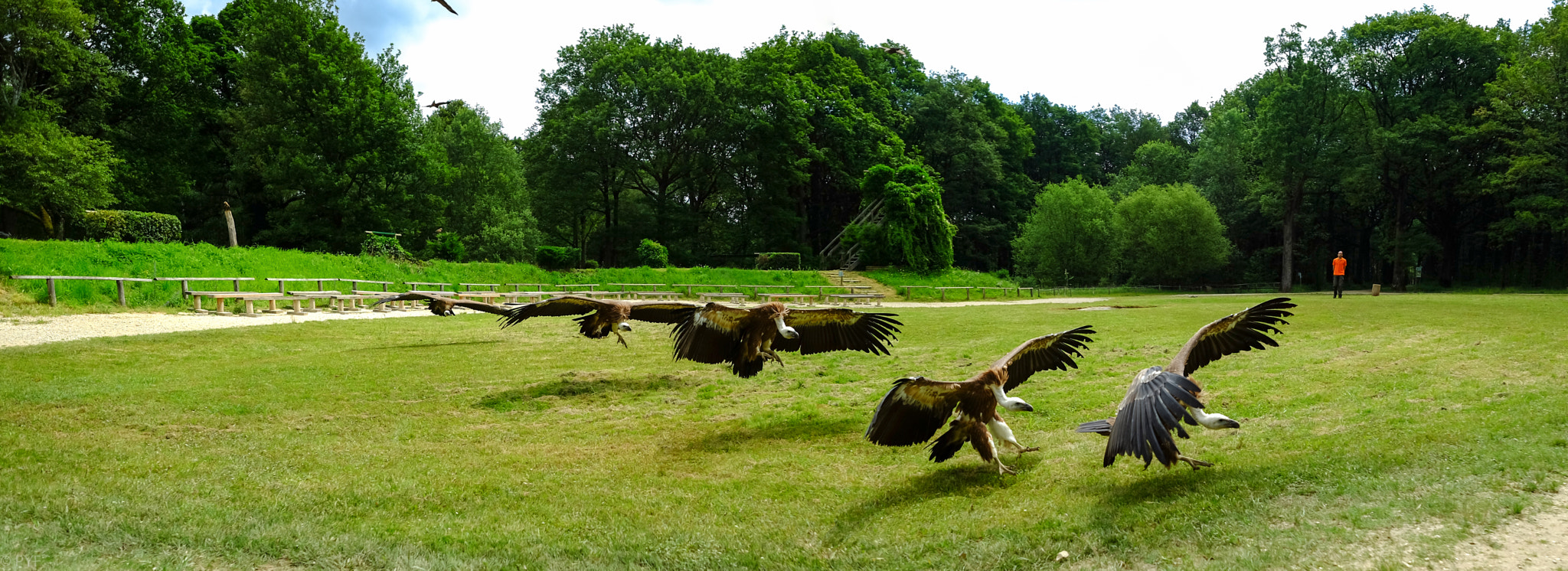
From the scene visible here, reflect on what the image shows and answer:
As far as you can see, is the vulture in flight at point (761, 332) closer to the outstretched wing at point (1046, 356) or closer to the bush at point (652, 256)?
the outstretched wing at point (1046, 356)

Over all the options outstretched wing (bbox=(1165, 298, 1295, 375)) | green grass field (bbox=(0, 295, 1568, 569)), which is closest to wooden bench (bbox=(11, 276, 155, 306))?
green grass field (bbox=(0, 295, 1568, 569))

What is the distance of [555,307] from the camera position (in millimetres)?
10125

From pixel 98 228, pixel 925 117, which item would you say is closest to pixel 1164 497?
pixel 98 228

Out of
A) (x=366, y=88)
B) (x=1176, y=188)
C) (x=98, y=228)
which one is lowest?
(x=98, y=228)

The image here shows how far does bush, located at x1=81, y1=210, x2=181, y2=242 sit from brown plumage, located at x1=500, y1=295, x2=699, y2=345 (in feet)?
76.1

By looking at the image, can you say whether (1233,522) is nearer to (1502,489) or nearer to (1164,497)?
(1164,497)

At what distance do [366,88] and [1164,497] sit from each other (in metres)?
45.0

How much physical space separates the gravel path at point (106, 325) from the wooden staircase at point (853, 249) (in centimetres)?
3082

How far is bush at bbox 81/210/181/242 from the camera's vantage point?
2503 centimetres

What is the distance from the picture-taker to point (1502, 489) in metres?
4.95

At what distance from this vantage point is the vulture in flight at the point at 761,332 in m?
8.92

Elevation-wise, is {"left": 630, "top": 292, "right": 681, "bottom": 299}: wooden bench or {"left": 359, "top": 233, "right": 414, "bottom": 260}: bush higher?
{"left": 359, "top": 233, "right": 414, "bottom": 260}: bush

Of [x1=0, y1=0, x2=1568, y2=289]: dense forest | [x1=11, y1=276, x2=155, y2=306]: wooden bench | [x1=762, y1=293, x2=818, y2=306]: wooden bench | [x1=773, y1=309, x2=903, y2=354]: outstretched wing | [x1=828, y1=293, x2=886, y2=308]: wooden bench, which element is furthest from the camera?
[x1=0, y1=0, x2=1568, y2=289]: dense forest

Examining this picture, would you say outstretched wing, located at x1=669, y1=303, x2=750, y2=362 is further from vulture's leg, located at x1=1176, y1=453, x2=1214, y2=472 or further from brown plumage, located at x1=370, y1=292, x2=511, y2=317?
vulture's leg, located at x1=1176, y1=453, x2=1214, y2=472
